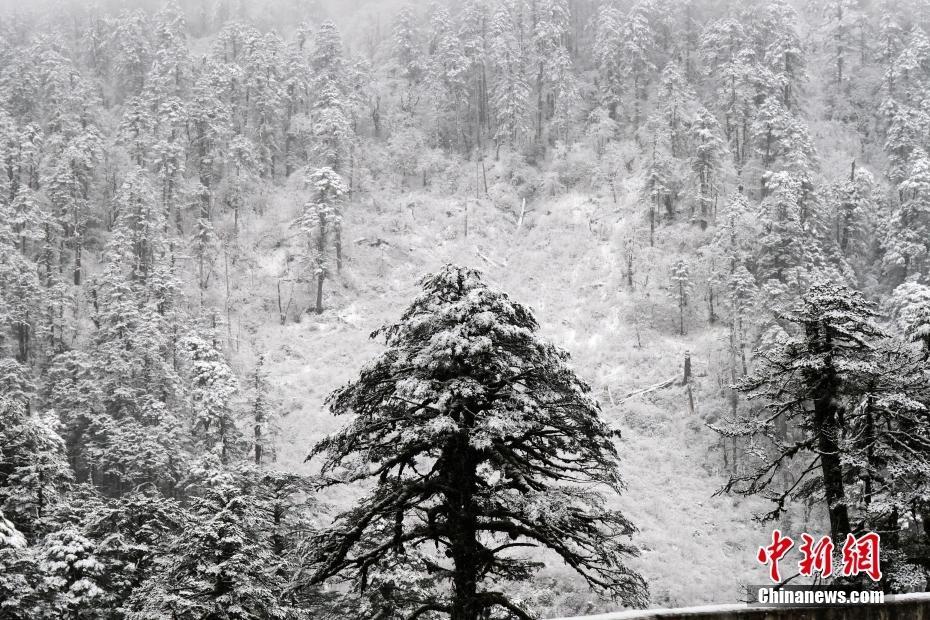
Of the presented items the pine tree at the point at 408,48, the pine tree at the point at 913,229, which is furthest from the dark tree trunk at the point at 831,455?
the pine tree at the point at 408,48

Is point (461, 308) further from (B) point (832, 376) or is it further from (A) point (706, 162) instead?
(A) point (706, 162)

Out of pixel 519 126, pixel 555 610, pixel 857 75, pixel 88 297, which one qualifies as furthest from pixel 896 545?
pixel 857 75

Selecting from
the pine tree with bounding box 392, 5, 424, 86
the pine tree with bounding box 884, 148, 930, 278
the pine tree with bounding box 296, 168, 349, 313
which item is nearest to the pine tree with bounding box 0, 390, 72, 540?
the pine tree with bounding box 296, 168, 349, 313

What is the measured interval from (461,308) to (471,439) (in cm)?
213

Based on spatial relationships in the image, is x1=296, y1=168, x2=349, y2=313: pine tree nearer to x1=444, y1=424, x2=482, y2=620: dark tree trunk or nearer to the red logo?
x1=444, y1=424, x2=482, y2=620: dark tree trunk

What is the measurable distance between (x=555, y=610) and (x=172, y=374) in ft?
88.2

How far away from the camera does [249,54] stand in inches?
2921

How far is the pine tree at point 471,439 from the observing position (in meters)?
9.64

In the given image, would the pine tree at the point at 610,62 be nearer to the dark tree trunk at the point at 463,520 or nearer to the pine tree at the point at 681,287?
the pine tree at the point at 681,287

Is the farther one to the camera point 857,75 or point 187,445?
point 857,75

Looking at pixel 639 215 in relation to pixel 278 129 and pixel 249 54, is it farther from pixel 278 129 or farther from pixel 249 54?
pixel 249 54

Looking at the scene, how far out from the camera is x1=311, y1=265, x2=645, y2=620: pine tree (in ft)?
31.6

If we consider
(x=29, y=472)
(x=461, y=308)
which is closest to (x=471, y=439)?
(x=461, y=308)

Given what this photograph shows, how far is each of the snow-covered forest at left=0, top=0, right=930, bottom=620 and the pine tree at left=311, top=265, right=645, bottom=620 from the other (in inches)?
2.7
